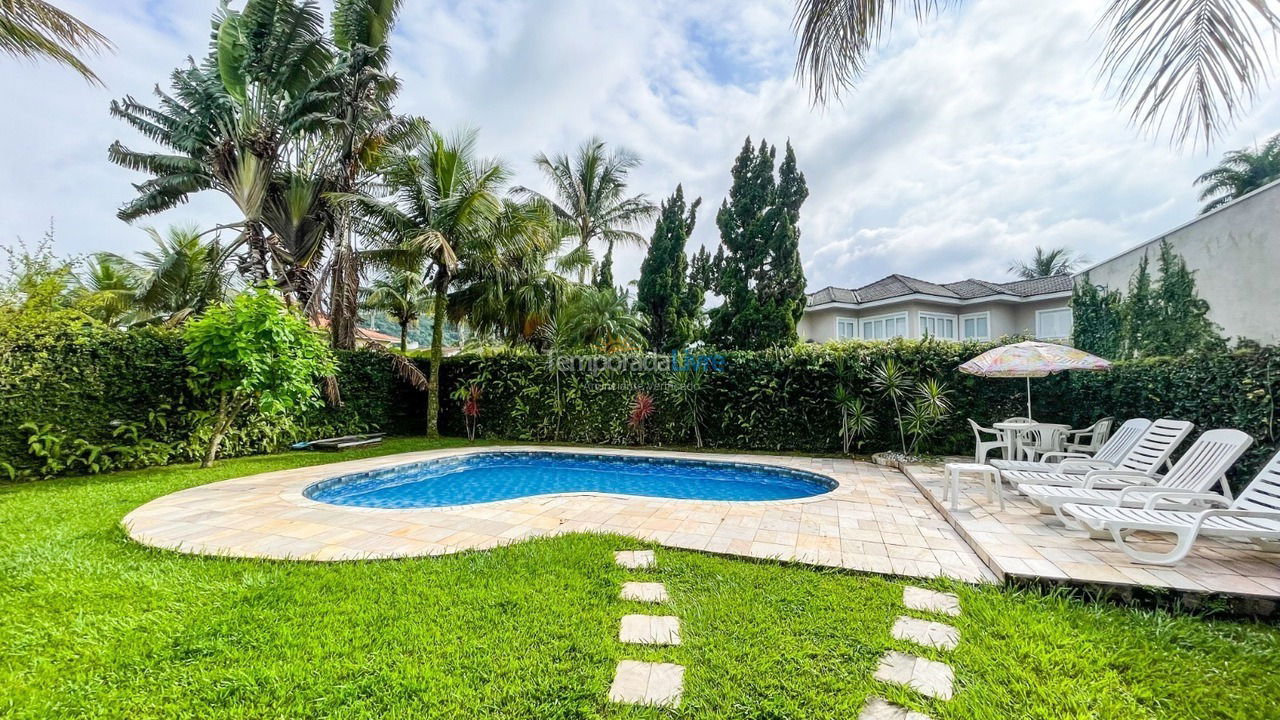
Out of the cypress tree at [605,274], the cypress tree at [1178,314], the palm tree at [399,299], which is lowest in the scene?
the cypress tree at [1178,314]

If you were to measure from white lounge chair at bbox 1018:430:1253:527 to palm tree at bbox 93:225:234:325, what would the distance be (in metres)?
15.3

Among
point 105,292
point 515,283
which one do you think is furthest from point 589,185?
point 105,292

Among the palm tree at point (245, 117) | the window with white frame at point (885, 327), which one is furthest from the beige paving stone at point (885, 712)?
the window with white frame at point (885, 327)

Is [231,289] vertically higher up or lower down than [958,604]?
higher up

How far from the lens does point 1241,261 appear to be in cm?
662

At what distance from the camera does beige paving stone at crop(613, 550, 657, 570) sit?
13.1ft

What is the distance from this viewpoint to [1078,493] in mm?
4391

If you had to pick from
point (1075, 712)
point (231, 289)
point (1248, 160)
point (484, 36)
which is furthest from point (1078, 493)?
point (1248, 160)

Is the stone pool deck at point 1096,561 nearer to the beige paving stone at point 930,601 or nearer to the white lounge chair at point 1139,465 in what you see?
the white lounge chair at point 1139,465

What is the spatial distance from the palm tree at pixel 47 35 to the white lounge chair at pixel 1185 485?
10797mm

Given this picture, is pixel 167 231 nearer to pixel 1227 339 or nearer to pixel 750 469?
pixel 750 469

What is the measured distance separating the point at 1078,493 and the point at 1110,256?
28.4 feet

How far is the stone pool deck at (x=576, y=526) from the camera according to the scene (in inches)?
168

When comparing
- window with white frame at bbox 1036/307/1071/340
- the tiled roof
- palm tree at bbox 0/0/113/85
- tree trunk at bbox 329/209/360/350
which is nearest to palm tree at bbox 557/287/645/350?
tree trunk at bbox 329/209/360/350
